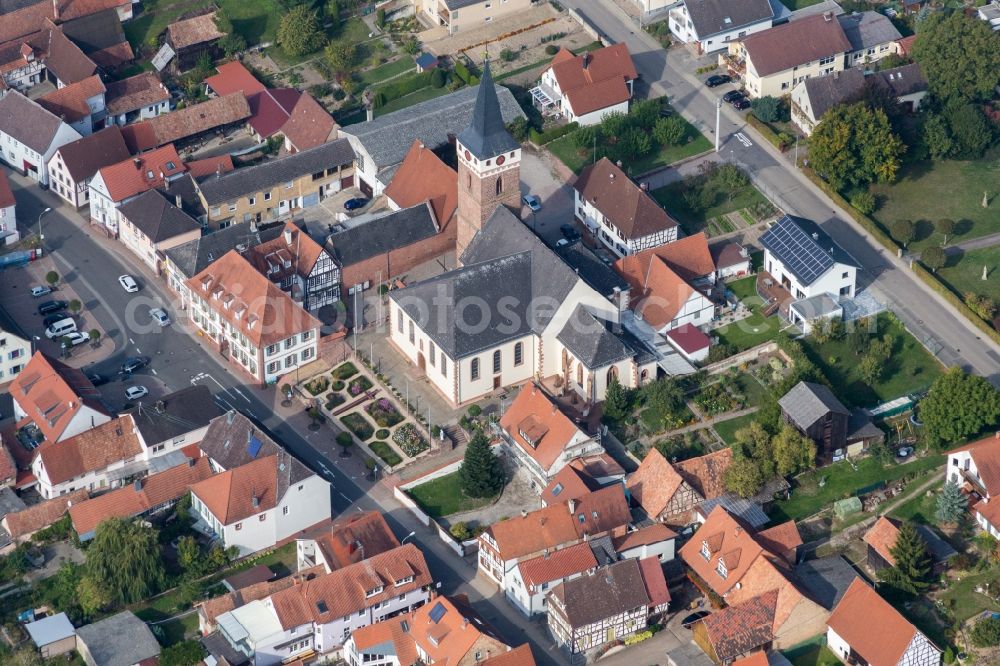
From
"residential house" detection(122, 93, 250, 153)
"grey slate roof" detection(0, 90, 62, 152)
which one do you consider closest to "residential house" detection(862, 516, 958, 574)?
"residential house" detection(122, 93, 250, 153)

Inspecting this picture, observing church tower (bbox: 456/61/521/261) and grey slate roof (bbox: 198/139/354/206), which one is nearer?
church tower (bbox: 456/61/521/261)

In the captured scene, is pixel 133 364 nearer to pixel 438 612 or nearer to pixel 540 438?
pixel 540 438

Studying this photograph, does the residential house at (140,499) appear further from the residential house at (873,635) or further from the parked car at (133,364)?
the residential house at (873,635)

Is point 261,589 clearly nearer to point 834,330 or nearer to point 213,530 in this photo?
point 213,530

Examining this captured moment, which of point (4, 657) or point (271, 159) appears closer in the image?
point (4, 657)

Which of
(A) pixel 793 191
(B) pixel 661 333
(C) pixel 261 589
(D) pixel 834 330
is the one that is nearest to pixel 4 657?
(C) pixel 261 589

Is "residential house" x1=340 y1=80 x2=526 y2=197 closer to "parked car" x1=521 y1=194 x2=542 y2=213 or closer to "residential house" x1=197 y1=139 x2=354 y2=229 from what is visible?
"residential house" x1=197 y1=139 x2=354 y2=229
